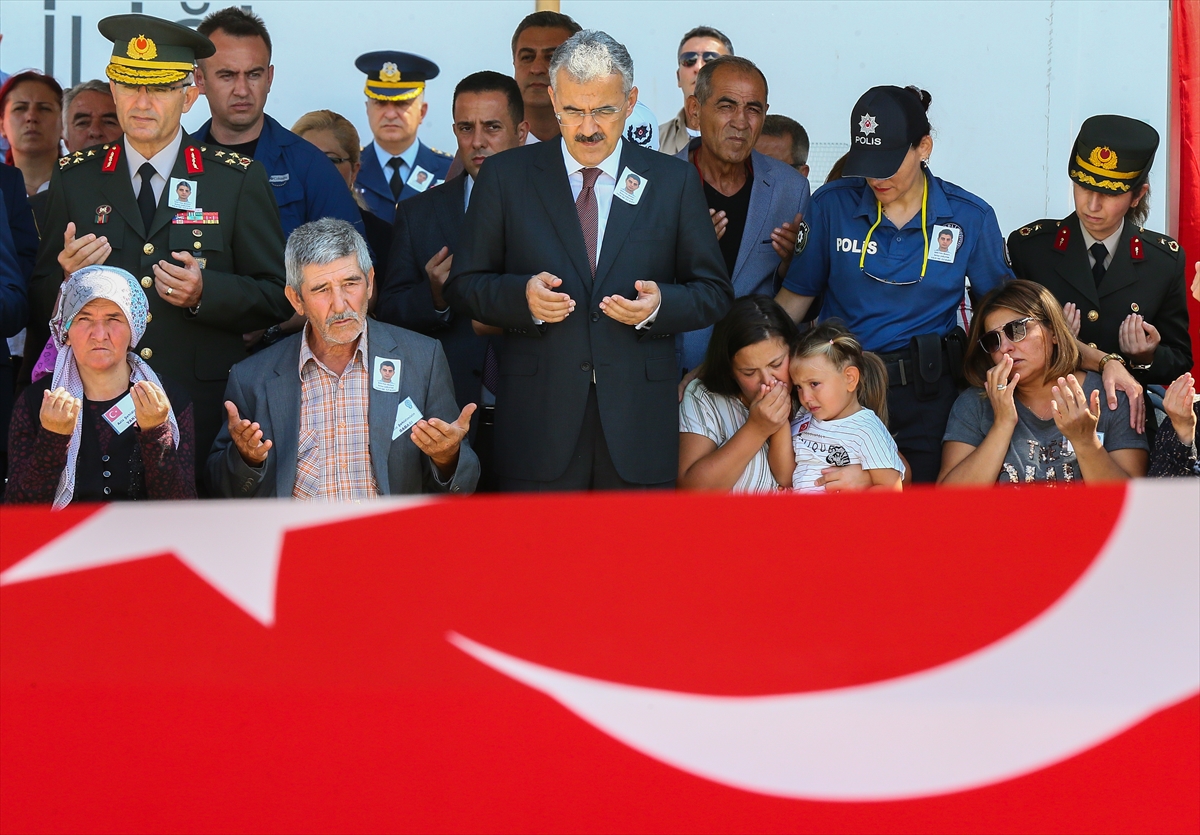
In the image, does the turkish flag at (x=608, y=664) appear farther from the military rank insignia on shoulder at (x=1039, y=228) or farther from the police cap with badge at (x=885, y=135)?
the military rank insignia on shoulder at (x=1039, y=228)

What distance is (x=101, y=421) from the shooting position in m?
3.06

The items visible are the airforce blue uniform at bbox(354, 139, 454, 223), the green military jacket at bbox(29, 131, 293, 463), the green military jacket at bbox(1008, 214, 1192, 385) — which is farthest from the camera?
the airforce blue uniform at bbox(354, 139, 454, 223)

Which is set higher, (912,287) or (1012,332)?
(912,287)

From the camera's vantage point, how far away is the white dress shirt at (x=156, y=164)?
3.54 m

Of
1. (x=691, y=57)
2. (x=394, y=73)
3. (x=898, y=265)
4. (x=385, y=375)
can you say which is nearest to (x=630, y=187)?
(x=385, y=375)

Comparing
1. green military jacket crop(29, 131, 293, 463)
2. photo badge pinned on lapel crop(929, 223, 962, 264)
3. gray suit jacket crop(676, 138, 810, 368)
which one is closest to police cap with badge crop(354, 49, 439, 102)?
green military jacket crop(29, 131, 293, 463)

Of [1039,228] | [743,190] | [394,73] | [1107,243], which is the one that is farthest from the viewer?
[394,73]

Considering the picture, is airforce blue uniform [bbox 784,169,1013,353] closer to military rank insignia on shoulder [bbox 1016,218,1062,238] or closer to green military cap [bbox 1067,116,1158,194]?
military rank insignia on shoulder [bbox 1016,218,1062,238]

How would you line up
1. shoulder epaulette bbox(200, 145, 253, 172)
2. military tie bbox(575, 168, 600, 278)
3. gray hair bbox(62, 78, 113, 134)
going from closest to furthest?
military tie bbox(575, 168, 600, 278), shoulder epaulette bbox(200, 145, 253, 172), gray hair bbox(62, 78, 113, 134)

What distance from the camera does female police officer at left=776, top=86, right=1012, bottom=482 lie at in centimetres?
371

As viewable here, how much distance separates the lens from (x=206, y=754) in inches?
70.9

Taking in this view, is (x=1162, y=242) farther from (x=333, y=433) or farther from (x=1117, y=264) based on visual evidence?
(x=333, y=433)

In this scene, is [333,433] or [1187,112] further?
[1187,112]

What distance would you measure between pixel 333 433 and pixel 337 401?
0.08 m
